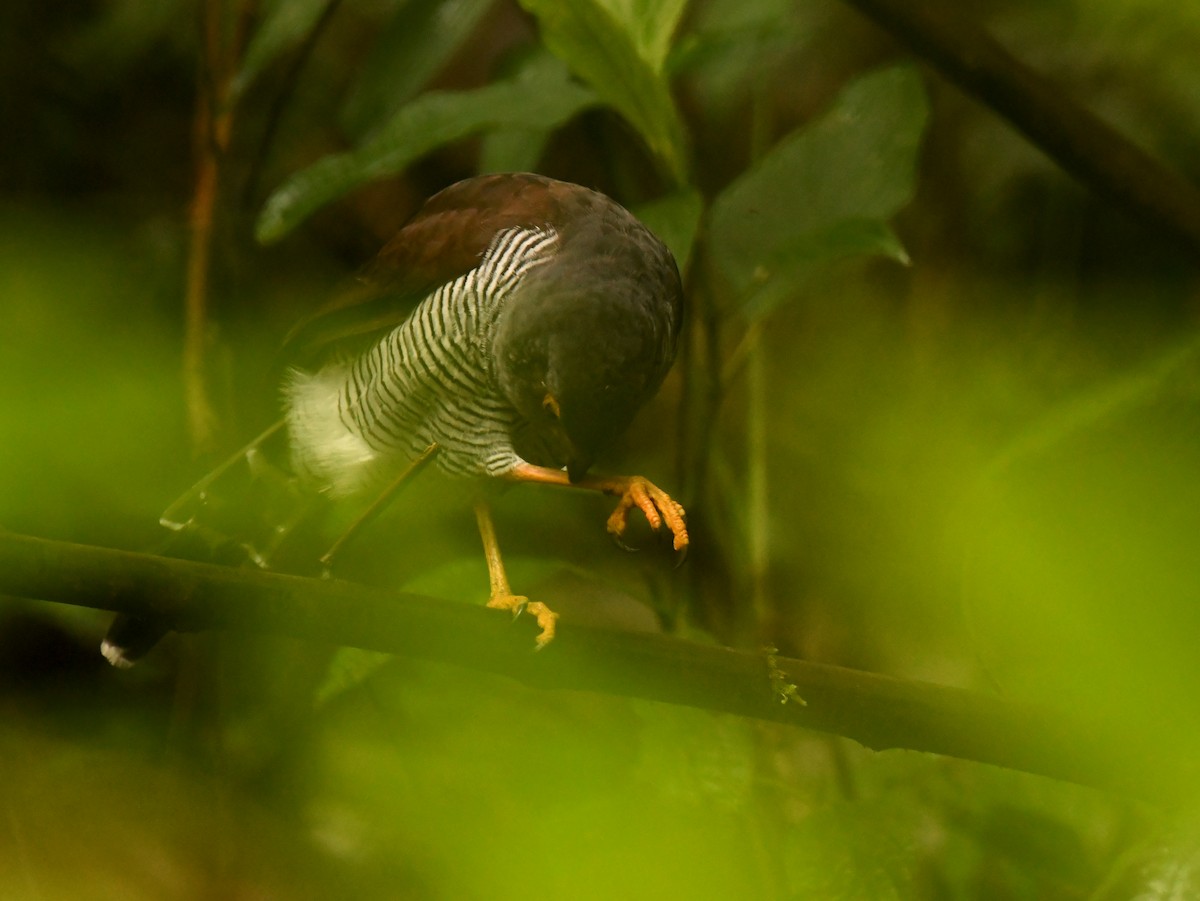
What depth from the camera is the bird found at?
3.59 feet

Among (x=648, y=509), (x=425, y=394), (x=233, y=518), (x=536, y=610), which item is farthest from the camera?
(x=233, y=518)

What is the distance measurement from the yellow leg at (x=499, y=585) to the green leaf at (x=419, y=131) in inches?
15.8

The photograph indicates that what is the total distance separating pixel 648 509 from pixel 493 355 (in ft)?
0.79

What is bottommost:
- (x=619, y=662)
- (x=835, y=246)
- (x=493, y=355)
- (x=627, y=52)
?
(x=619, y=662)

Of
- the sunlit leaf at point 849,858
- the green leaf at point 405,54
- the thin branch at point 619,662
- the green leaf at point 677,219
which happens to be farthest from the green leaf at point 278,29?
the sunlit leaf at point 849,858

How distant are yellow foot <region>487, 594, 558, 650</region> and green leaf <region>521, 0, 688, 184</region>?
0.50 metres

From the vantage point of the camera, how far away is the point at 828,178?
146cm

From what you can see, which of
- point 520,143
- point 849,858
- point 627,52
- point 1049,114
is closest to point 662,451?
point 520,143

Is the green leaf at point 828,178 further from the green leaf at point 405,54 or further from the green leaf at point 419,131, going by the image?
the green leaf at point 405,54

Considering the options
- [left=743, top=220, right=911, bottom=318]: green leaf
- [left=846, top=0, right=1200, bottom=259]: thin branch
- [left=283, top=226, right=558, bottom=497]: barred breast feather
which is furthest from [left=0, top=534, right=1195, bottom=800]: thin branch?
[left=846, top=0, right=1200, bottom=259]: thin branch

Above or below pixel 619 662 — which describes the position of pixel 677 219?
above

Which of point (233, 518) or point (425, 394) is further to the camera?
point (233, 518)

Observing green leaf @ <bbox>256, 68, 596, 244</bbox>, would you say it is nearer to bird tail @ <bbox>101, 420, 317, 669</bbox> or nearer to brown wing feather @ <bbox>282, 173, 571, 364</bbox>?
brown wing feather @ <bbox>282, 173, 571, 364</bbox>

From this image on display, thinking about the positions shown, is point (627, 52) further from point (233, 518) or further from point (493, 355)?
point (233, 518)
